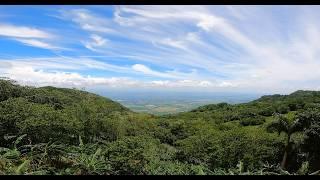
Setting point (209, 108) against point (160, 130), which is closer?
point (160, 130)

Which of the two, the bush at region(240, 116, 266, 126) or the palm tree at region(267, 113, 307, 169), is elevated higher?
the palm tree at region(267, 113, 307, 169)

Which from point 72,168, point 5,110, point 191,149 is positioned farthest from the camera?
point 191,149

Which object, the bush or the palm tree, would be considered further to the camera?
the bush

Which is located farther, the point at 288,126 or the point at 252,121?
the point at 252,121

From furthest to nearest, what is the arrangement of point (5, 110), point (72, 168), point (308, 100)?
point (308, 100) → point (5, 110) → point (72, 168)

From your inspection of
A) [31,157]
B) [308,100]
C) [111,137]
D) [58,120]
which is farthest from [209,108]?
[31,157]

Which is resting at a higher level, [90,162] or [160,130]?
[90,162]

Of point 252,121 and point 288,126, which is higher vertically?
point 288,126

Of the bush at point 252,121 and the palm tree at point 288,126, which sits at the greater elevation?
the palm tree at point 288,126

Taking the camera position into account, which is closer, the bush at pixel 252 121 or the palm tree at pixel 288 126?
the palm tree at pixel 288 126
